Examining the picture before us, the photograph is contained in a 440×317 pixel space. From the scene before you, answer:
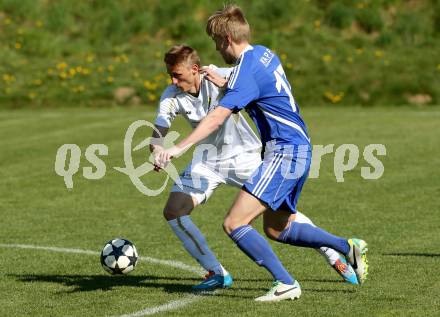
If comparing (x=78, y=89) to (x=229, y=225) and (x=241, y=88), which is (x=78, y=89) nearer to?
(x=229, y=225)

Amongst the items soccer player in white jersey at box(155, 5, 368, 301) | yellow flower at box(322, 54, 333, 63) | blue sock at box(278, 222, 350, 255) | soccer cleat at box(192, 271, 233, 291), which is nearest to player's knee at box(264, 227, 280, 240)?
blue sock at box(278, 222, 350, 255)

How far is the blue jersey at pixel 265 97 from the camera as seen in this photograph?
303 inches

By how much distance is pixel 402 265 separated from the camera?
9430 millimetres

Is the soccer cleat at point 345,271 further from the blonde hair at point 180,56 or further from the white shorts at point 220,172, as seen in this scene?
the blonde hair at point 180,56

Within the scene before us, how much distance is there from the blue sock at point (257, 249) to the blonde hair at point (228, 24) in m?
1.42

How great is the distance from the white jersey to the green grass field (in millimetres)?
1100

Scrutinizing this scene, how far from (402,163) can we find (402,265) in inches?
286

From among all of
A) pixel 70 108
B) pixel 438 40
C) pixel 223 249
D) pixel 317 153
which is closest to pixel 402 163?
pixel 317 153

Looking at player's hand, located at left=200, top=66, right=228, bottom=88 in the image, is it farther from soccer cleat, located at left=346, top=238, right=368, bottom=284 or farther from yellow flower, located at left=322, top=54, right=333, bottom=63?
yellow flower, located at left=322, top=54, right=333, bottom=63

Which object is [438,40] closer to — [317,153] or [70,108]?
[70,108]

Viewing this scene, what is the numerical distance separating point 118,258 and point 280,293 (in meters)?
1.78

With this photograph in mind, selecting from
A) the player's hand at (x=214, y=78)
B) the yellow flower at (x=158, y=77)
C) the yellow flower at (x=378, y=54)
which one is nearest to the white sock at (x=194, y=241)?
the player's hand at (x=214, y=78)

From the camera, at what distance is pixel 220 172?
8906mm

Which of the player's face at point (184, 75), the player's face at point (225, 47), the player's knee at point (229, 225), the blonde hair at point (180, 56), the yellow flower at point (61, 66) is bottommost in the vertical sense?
the yellow flower at point (61, 66)
